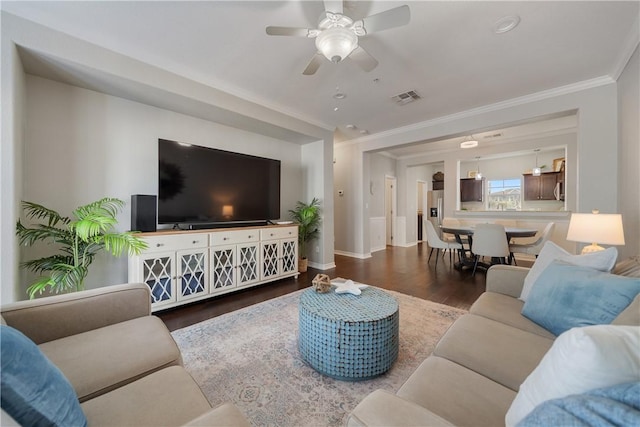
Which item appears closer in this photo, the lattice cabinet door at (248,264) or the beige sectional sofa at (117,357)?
the beige sectional sofa at (117,357)

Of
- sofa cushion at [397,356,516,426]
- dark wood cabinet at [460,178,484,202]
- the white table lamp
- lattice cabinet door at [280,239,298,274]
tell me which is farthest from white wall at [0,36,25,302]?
dark wood cabinet at [460,178,484,202]

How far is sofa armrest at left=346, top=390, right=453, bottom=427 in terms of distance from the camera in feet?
2.08

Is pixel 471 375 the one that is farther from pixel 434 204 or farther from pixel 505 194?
pixel 434 204

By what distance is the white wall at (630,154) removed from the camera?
2.27 metres

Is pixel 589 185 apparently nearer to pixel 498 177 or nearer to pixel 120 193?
pixel 498 177

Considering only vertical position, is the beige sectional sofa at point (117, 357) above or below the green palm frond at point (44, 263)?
below

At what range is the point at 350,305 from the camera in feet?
5.80

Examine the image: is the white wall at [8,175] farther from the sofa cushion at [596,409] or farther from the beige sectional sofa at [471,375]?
the sofa cushion at [596,409]

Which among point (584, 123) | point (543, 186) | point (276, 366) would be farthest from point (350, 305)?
point (543, 186)

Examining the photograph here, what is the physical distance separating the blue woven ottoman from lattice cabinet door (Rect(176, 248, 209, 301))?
172 centimetres

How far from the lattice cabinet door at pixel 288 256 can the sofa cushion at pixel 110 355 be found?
2.40 metres

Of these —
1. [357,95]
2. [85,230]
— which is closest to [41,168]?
[85,230]

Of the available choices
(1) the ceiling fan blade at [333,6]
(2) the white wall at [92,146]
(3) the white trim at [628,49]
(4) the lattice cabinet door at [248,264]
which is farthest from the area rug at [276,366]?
(3) the white trim at [628,49]

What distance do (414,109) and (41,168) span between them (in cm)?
454
